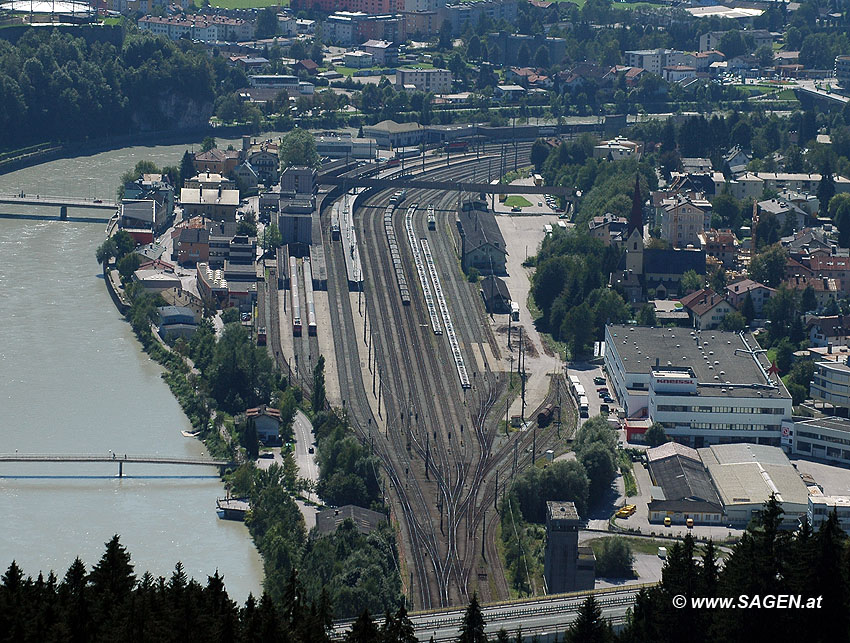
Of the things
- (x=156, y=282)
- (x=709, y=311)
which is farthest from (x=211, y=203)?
(x=709, y=311)

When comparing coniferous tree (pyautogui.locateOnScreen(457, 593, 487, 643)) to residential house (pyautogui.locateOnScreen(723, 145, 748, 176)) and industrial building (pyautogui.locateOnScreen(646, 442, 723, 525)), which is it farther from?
residential house (pyautogui.locateOnScreen(723, 145, 748, 176))

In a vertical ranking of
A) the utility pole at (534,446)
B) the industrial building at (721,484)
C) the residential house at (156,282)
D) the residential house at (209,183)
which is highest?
the residential house at (209,183)

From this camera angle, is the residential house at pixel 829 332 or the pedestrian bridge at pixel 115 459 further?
the residential house at pixel 829 332

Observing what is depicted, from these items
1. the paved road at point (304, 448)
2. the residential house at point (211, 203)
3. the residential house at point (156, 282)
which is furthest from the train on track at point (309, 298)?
the paved road at point (304, 448)

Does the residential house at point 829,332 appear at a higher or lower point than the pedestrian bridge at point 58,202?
higher

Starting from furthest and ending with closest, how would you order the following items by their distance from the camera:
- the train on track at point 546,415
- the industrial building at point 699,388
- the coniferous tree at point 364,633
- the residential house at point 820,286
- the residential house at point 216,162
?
the residential house at point 216,162
the residential house at point 820,286
the train on track at point 546,415
the industrial building at point 699,388
the coniferous tree at point 364,633

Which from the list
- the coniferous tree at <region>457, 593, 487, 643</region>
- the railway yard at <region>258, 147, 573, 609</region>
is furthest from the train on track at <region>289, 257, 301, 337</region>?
the coniferous tree at <region>457, 593, 487, 643</region>

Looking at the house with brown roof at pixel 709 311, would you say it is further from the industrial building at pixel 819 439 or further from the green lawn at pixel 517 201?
the green lawn at pixel 517 201
